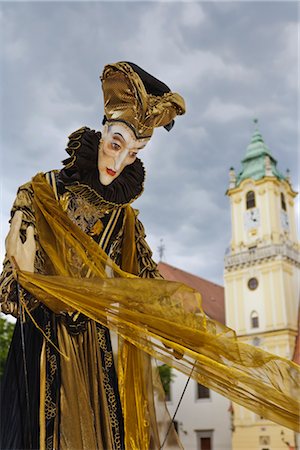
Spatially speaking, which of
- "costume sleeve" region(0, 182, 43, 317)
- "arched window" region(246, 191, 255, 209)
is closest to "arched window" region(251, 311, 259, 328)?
"arched window" region(246, 191, 255, 209)

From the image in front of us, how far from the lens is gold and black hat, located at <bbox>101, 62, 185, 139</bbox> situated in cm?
256

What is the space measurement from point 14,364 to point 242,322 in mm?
18977

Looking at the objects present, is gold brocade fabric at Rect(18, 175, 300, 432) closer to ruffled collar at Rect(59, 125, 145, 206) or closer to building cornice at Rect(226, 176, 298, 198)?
ruffled collar at Rect(59, 125, 145, 206)

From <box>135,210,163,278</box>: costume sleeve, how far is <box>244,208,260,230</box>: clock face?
19737 mm

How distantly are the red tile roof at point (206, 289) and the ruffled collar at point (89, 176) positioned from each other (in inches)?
768

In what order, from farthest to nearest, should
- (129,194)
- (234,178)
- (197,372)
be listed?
(234,178)
(129,194)
(197,372)

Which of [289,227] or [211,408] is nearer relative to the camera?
[211,408]

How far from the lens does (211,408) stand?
19.7 metres

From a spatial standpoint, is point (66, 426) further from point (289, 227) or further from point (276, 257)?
point (289, 227)

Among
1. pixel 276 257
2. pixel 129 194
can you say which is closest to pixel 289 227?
pixel 276 257

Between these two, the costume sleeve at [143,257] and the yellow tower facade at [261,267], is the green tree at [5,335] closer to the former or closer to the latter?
the yellow tower facade at [261,267]

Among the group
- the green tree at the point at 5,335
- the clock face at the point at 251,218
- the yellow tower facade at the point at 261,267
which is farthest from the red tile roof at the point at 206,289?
the green tree at the point at 5,335

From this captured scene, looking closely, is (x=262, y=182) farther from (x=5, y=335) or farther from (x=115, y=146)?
(x=115, y=146)

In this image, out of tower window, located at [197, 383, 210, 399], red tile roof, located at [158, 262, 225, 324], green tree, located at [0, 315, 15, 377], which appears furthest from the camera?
red tile roof, located at [158, 262, 225, 324]
